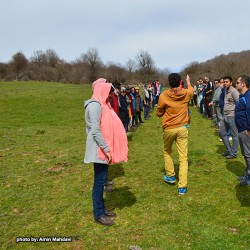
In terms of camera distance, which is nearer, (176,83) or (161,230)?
(161,230)

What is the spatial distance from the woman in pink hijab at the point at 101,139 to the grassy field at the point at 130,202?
26.5 inches

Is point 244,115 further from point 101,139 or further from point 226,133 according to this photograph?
point 101,139

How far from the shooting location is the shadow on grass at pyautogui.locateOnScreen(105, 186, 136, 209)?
6.56 metres

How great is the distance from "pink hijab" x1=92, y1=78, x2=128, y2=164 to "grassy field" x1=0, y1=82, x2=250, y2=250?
1465 millimetres

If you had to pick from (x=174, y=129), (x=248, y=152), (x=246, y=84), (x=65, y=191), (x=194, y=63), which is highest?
(x=194, y=63)

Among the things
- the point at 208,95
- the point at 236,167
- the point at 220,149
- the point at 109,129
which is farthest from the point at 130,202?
the point at 208,95

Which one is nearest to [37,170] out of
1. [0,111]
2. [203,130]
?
[203,130]

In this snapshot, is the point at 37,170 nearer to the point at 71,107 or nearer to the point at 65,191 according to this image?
the point at 65,191

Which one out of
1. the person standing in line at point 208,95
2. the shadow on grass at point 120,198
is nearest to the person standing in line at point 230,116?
the shadow on grass at point 120,198

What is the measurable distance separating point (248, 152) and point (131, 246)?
3.39 meters

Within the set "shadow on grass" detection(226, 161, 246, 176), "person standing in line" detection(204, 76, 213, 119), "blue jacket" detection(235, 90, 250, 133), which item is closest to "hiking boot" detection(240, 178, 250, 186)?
"shadow on grass" detection(226, 161, 246, 176)

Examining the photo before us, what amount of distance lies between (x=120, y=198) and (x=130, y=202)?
0.33 m

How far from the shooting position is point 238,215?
5832mm

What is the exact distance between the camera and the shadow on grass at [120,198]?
6.56m
